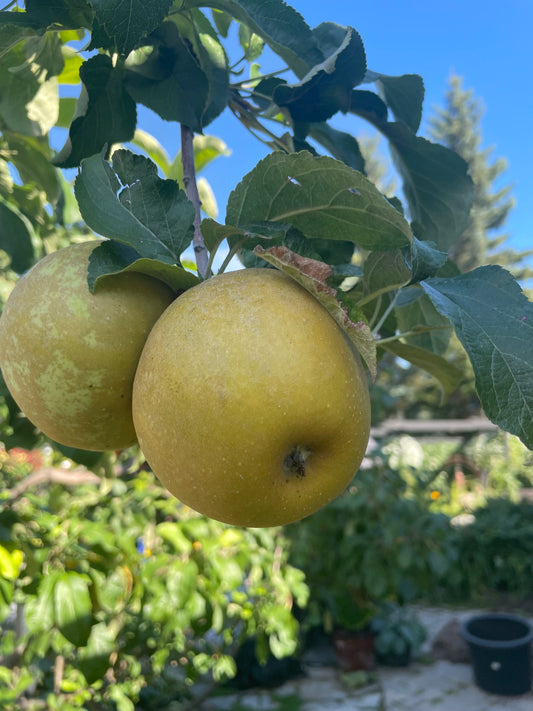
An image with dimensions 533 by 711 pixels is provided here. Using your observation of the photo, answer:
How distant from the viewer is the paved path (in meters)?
4.25

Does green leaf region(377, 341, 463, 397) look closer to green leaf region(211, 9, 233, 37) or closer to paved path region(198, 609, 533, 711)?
green leaf region(211, 9, 233, 37)

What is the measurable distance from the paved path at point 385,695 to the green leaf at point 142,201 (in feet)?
13.6

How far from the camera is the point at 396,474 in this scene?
4.09 m

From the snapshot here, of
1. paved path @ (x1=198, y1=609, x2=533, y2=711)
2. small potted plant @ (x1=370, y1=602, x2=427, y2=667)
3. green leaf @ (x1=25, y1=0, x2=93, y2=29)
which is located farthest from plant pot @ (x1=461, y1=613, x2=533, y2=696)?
green leaf @ (x1=25, y1=0, x2=93, y2=29)

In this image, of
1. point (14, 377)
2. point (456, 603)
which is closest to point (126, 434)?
point (14, 377)

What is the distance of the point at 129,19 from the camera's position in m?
0.59

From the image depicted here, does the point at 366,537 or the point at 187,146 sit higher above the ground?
the point at 187,146

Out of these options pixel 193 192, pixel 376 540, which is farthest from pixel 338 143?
pixel 376 540

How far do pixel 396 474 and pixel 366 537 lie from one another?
1.53ft

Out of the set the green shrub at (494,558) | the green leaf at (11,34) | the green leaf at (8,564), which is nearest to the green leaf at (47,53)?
the green leaf at (11,34)

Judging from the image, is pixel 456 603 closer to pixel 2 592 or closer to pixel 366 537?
pixel 366 537

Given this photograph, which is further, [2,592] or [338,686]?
[338,686]

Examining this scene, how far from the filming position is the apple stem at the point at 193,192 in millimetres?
647

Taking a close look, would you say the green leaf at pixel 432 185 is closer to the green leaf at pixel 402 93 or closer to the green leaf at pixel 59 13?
the green leaf at pixel 402 93
